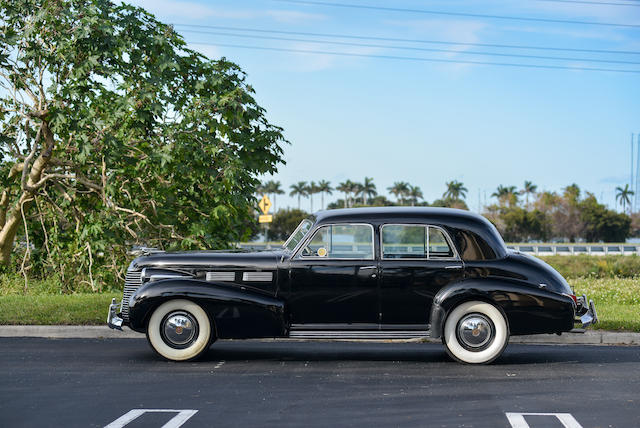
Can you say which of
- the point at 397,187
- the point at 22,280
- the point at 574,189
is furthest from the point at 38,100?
the point at 397,187

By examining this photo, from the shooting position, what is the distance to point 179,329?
992 centimetres

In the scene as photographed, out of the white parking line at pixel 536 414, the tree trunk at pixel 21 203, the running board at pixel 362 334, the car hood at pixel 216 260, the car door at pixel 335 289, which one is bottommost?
the white parking line at pixel 536 414

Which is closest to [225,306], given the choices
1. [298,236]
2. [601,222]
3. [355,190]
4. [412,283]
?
[298,236]

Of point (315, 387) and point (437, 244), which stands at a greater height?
point (437, 244)

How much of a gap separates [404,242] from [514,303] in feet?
4.80

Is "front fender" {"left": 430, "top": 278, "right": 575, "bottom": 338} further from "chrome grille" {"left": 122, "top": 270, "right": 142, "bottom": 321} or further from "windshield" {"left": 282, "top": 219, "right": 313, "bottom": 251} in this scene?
"chrome grille" {"left": 122, "top": 270, "right": 142, "bottom": 321}

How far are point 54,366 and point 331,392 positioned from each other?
3.54 meters

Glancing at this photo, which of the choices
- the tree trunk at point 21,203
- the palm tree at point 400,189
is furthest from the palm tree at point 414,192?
the tree trunk at point 21,203

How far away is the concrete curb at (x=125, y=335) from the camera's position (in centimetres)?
1185

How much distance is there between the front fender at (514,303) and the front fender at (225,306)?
1.86 metres

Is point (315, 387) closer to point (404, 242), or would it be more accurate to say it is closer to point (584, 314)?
point (404, 242)

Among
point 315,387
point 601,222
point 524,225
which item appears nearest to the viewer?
point 315,387

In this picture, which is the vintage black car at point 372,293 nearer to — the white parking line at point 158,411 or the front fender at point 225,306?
the front fender at point 225,306

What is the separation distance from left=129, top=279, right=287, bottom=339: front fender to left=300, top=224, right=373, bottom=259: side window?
0.77 m
